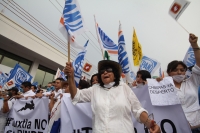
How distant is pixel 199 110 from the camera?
1.68 meters

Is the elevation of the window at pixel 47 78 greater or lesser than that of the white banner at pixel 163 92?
greater

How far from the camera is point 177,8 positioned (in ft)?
8.46

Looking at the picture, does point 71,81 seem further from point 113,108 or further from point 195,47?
→ point 195,47

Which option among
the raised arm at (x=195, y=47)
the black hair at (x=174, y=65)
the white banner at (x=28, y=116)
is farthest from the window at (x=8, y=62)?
the raised arm at (x=195, y=47)

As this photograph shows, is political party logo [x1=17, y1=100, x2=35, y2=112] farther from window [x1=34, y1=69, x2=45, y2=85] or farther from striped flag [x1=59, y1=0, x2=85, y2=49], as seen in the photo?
window [x1=34, y1=69, x2=45, y2=85]

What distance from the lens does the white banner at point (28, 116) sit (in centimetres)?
267

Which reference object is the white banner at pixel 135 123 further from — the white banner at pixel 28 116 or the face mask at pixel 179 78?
the white banner at pixel 28 116

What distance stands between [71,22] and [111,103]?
1.64 meters

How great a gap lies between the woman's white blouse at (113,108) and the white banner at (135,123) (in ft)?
1.86

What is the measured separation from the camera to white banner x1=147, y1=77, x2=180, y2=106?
1.87 metres

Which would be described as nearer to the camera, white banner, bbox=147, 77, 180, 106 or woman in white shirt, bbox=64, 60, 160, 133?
woman in white shirt, bbox=64, 60, 160, 133

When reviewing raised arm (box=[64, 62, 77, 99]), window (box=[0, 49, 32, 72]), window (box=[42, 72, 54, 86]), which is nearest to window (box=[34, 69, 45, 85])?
window (box=[42, 72, 54, 86])

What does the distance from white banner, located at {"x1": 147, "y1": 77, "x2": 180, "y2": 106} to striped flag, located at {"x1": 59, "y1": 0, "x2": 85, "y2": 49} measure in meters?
1.44

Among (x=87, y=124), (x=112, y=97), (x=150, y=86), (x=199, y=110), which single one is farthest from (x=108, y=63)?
(x=199, y=110)
